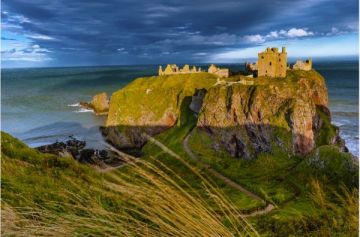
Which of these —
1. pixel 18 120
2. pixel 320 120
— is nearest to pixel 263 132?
pixel 320 120

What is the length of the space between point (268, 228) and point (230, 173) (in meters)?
41.5

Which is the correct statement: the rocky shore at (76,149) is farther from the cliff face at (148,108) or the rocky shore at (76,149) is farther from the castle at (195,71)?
the castle at (195,71)

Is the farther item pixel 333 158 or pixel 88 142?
pixel 88 142

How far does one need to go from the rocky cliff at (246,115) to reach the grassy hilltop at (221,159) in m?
0.16

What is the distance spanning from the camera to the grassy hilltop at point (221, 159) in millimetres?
4203

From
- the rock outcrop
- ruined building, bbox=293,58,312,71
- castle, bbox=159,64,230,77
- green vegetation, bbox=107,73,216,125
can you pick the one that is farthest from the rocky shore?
ruined building, bbox=293,58,312,71

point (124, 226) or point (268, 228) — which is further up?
point (124, 226)

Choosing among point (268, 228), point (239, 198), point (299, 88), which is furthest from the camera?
point (299, 88)

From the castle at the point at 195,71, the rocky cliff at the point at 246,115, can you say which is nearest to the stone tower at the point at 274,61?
the rocky cliff at the point at 246,115

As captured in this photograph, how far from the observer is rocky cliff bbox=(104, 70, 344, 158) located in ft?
173

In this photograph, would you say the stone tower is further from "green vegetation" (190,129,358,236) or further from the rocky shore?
the rocky shore

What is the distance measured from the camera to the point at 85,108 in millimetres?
113125

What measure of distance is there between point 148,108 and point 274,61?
90.6 ft

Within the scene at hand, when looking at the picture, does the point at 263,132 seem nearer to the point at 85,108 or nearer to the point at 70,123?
the point at 70,123
